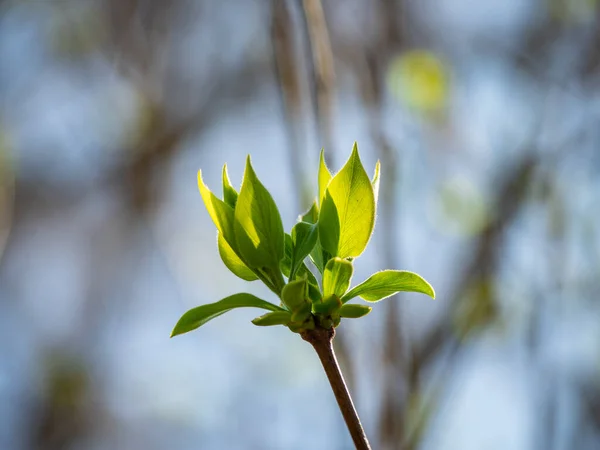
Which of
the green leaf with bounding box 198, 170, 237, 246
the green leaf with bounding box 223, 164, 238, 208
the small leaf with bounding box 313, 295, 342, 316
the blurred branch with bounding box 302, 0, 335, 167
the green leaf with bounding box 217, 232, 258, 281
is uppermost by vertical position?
the blurred branch with bounding box 302, 0, 335, 167

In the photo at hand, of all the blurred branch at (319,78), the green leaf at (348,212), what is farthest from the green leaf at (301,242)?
the blurred branch at (319,78)

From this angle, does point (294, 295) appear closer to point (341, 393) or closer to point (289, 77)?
point (341, 393)

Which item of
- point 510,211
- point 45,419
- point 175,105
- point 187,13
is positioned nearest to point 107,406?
point 45,419

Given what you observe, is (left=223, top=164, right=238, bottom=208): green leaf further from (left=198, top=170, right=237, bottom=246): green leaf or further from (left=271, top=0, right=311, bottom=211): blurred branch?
(left=271, top=0, right=311, bottom=211): blurred branch

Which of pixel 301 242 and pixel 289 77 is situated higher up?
pixel 289 77

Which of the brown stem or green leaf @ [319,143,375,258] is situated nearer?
the brown stem

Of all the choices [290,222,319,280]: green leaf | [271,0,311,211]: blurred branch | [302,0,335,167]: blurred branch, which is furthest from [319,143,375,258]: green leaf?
[271,0,311,211]: blurred branch

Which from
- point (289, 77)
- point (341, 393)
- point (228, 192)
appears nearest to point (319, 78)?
point (289, 77)

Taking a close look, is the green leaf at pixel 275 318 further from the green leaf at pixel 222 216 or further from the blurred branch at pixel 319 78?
the blurred branch at pixel 319 78
